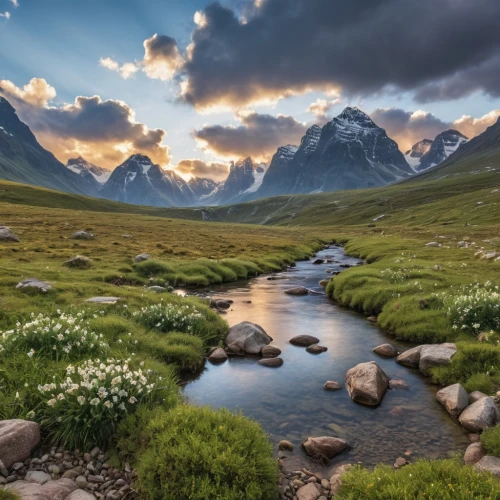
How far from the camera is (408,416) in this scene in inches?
457

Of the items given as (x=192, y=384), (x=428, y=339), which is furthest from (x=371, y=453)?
(x=428, y=339)

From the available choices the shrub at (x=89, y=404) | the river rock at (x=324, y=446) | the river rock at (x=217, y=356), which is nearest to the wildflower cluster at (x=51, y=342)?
the shrub at (x=89, y=404)

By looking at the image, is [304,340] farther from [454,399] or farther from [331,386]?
[454,399]

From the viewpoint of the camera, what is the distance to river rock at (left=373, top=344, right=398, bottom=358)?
1670 cm

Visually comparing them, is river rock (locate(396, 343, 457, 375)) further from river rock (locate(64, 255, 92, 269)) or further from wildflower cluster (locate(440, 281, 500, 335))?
river rock (locate(64, 255, 92, 269))

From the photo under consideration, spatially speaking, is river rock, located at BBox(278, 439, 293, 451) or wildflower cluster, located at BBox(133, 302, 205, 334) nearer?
river rock, located at BBox(278, 439, 293, 451)

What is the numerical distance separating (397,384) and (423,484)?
751 cm

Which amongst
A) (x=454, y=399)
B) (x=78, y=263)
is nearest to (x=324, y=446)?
(x=454, y=399)

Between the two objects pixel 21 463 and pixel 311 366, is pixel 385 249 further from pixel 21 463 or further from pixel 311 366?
pixel 21 463

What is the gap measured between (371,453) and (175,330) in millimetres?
10583

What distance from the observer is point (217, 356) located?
1664 centimetres

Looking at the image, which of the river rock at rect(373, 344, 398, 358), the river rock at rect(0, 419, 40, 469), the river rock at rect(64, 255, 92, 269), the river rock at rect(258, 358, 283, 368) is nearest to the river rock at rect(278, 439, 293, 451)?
the river rock at rect(258, 358, 283, 368)

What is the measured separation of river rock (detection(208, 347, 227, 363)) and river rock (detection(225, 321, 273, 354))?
3.41 feet

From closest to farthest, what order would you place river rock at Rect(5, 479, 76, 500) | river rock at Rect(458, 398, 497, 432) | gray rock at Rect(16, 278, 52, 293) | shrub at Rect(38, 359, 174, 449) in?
river rock at Rect(5, 479, 76, 500) < shrub at Rect(38, 359, 174, 449) < river rock at Rect(458, 398, 497, 432) < gray rock at Rect(16, 278, 52, 293)
